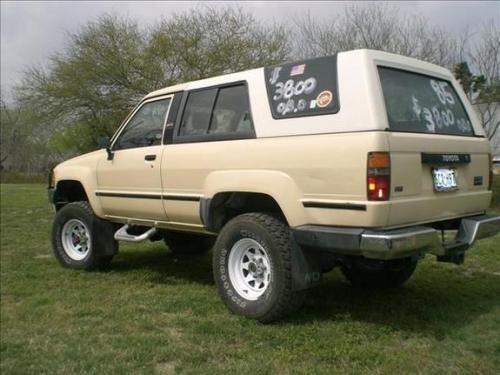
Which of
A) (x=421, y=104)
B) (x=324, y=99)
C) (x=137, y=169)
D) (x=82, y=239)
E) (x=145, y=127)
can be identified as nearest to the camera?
(x=324, y=99)

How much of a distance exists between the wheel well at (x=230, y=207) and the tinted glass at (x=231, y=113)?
1.84 feet

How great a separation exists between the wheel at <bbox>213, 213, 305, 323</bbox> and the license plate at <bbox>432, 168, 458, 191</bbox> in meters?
1.20

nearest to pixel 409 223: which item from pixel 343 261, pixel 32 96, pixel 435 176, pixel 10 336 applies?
pixel 435 176

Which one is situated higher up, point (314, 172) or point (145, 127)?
point (145, 127)

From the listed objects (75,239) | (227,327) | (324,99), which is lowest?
(227,327)

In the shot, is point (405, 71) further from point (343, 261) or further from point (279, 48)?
point (279, 48)

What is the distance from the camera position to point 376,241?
161 inches

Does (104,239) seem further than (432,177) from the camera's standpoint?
Yes

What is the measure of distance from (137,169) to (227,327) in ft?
7.11

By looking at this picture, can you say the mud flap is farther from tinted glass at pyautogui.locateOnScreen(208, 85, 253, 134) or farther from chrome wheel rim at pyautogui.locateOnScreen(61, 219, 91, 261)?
tinted glass at pyautogui.locateOnScreen(208, 85, 253, 134)

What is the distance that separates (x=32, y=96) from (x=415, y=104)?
23.8 meters

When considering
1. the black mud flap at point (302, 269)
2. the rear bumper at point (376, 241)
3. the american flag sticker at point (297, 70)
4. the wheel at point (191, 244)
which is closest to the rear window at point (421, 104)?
the american flag sticker at point (297, 70)

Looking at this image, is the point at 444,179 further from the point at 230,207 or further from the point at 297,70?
the point at 230,207

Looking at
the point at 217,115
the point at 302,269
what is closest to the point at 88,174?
the point at 217,115
